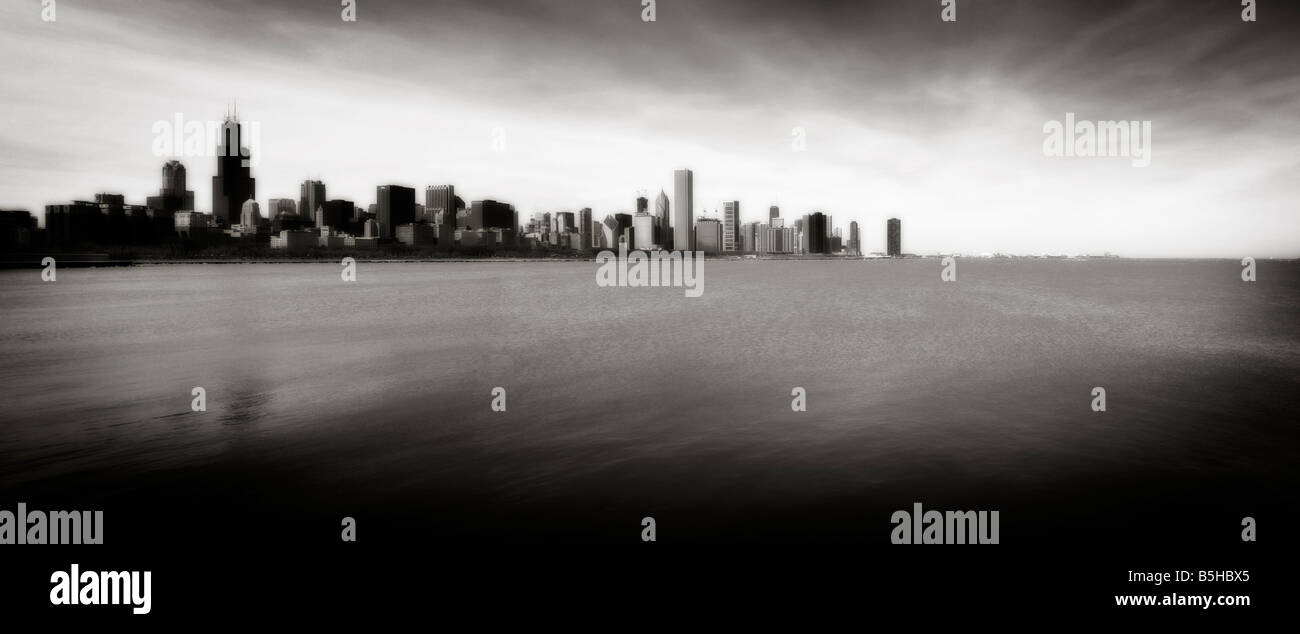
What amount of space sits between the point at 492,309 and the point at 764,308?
106 ft

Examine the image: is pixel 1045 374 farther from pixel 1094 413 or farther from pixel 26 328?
pixel 26 328

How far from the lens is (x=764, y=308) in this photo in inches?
2953

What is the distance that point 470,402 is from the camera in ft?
82.2

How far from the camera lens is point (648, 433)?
20.4m

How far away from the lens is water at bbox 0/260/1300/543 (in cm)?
1417

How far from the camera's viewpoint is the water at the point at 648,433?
14.2 meters

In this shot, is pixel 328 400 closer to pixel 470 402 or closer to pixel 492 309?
pixel 470 402

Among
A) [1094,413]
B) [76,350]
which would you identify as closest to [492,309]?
[76,350]

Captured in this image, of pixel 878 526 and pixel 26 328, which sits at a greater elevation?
pixel 26 328
